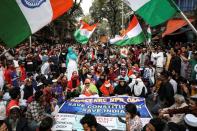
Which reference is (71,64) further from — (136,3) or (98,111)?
(136,3)

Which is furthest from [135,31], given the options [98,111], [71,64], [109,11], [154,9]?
[109,11]

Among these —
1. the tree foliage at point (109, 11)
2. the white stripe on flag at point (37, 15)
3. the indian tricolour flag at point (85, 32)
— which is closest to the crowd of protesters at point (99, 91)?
the white stripe on flag at point (37, 15)

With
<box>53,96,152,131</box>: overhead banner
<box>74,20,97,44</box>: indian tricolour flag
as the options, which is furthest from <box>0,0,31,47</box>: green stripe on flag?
<box>74,20,97,44</box>: indian tricolour flag

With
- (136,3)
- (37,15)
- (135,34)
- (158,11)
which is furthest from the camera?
(135,34)

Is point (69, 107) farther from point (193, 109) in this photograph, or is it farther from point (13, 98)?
point (193, 109)

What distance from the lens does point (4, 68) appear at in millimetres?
14742

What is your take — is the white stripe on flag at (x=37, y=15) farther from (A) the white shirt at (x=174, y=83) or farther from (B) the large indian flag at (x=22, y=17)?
(A) the white shirt at (x=174, y=83)

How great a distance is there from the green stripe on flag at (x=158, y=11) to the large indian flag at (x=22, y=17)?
2.00 metres

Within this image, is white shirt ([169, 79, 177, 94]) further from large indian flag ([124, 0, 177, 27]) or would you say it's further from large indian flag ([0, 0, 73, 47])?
large indian flag ([0, 0, 73, 47])

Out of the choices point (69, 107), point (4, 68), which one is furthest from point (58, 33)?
point (69, 107)

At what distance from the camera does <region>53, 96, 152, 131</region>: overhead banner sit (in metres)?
8.94

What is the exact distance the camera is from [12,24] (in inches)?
250

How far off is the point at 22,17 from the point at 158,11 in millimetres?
2730

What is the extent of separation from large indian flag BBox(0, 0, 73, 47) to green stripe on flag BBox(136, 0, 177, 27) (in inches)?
78.6
